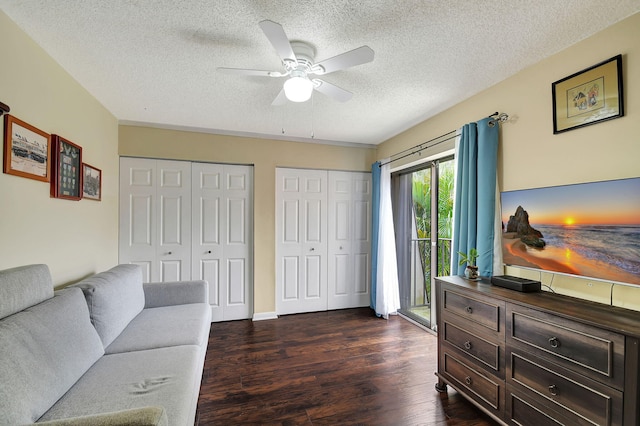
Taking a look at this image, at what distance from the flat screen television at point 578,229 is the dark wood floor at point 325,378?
1.16 meters

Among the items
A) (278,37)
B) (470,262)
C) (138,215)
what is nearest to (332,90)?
(278,37)

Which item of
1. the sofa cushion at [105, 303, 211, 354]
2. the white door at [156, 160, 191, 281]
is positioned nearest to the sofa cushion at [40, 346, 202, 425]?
the sofa cushion at [105, 303, 211, 354]

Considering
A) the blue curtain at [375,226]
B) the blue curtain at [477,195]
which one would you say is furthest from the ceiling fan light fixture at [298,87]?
the blue curtain at [375,226]

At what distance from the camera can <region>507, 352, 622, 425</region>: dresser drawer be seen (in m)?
1.22

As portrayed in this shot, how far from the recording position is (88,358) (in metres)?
1.53

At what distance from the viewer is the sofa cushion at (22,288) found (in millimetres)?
1277

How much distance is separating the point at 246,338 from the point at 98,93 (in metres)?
2.87

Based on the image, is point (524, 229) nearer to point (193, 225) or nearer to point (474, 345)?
point (474, 345)

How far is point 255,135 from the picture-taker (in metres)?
3.74

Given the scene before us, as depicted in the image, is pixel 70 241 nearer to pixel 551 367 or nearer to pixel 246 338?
pixel 246 338

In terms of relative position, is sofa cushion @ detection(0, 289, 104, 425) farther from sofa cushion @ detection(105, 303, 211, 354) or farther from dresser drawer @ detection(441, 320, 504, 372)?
dresser drawer @ detection(441, 320, 504, 372)

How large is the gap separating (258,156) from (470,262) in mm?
2822

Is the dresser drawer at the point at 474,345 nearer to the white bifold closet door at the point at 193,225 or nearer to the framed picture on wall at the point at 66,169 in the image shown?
the white bifold closet door at the point at 193,225

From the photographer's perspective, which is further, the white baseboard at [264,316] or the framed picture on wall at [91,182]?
the white baseboard at [264,316]
